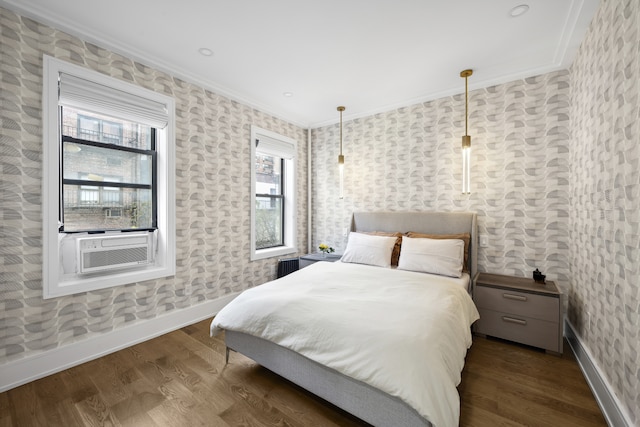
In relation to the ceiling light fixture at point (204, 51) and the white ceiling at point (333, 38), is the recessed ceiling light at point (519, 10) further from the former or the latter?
the ceiling light fixture at point (204, 51)

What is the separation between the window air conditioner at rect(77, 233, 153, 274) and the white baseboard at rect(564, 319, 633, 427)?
3.58 metres

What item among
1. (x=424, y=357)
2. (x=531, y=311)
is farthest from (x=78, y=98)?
(x=531, y=311)

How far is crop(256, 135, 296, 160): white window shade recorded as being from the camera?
365cm

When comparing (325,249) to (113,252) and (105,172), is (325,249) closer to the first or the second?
(113,252)

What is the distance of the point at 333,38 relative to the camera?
2195mm

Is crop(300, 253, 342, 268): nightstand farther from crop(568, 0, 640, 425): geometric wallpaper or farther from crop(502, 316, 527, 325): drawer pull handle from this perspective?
crop(568, 0, 640, 425): geometric wallpaper

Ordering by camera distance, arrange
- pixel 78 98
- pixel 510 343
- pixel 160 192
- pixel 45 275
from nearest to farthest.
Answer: pixel 45 275, pixel 78 98, pixel 510 343, pixel 160 192

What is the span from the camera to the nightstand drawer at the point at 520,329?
2.24 m

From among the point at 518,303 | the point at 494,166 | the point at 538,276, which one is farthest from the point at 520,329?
the point at 494,166

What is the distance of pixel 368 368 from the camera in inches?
52.7

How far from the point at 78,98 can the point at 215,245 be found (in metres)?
1.79

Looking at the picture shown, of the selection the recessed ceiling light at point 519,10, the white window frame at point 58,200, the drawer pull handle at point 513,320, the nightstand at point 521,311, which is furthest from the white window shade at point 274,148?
the drawer pull handle at point 513,320

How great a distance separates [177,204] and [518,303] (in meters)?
3.42

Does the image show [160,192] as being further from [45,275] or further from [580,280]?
[580,280]
